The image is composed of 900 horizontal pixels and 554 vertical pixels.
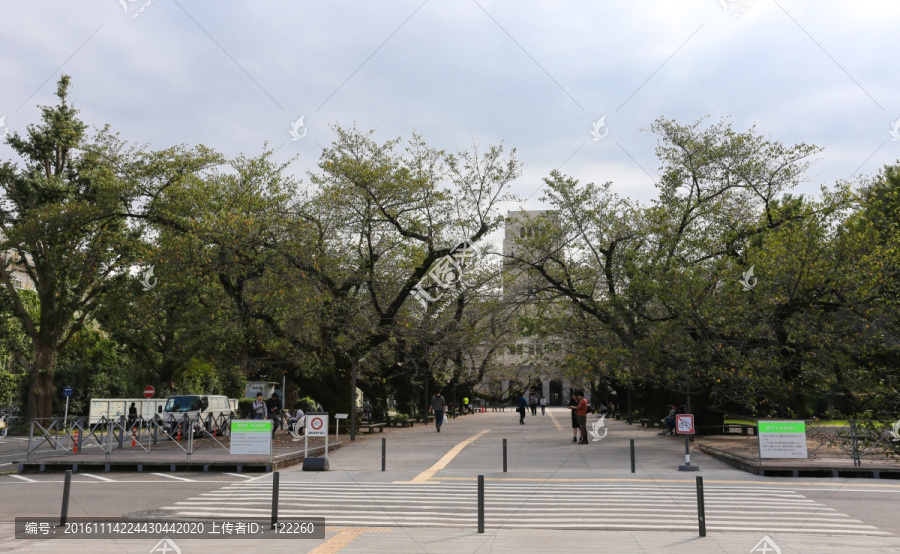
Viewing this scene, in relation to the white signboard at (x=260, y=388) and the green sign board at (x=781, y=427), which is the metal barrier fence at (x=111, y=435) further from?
the white signboard at (x=260, y=388)

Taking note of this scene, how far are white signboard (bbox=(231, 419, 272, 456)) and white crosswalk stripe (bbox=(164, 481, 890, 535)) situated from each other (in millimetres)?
2791

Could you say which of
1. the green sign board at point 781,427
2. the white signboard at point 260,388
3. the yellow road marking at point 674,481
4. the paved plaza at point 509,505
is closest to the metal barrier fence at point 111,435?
the paved plaza at point 509,505

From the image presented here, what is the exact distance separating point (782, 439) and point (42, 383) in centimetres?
3587

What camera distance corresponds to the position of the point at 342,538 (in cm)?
926

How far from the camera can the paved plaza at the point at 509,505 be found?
8.85 meters

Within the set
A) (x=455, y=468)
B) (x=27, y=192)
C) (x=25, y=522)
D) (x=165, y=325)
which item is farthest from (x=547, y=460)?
(x=27, y=192)

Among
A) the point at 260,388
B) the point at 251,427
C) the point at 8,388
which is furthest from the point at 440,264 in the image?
the point at 8,388

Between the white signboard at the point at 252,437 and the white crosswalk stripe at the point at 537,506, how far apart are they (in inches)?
110

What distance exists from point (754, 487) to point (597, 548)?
7121 mm

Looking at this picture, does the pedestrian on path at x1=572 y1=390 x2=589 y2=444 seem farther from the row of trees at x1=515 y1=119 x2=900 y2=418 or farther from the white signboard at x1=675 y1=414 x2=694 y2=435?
the white signboard at x1=675 y1=414 x2=694 y2=435

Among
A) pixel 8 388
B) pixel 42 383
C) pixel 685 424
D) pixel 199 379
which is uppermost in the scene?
pixel 199 379

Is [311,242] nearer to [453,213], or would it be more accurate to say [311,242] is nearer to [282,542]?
[453,213]

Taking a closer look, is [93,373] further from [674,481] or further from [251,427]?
[674,481]

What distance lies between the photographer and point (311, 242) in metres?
28.3
